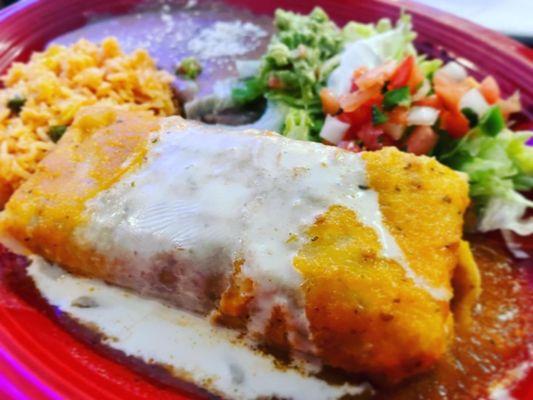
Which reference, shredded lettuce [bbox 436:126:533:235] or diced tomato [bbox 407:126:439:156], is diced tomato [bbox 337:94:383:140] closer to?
diced tomato [bbox 407:126:439:156]

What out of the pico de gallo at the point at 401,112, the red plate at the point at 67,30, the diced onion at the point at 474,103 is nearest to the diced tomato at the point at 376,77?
the pico de gallo at the point at 401,112

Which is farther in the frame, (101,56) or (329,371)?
(101,56)

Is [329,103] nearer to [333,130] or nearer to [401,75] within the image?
[333,130]

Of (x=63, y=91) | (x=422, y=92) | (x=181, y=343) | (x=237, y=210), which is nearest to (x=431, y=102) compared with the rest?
(x=422, y=92)

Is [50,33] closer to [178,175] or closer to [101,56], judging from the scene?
[101,56]

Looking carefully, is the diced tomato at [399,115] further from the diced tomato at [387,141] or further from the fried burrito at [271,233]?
the fried burrito at [271,233]

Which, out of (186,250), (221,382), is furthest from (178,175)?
(221,382)

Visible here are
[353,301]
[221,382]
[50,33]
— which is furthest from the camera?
[50,33]
